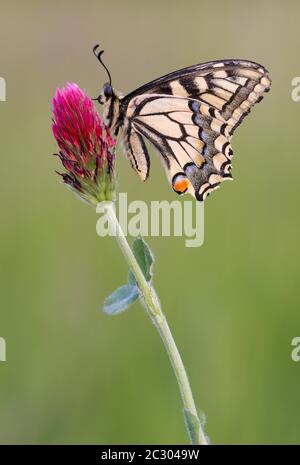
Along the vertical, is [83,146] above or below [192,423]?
above

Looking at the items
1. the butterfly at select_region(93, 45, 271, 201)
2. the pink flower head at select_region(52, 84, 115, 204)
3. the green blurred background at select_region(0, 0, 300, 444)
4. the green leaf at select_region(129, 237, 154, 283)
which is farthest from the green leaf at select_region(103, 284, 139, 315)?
the green blurred background at select_region(0, 0, 300, 444)

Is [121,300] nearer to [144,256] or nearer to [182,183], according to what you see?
[144,256]

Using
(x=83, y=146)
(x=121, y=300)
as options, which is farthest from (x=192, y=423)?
(x=83, y=146)

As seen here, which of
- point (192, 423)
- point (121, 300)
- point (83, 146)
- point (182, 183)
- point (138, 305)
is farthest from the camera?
point (138, 305)

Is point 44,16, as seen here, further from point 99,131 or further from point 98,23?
point 99,131

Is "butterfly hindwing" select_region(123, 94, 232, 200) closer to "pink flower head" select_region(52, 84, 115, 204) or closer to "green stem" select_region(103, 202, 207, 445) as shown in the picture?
"pink flower head" select_region(52, 84, 115, 204)

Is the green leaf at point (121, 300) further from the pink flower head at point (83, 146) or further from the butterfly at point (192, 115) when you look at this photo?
the butterfly at point (192, 115)
